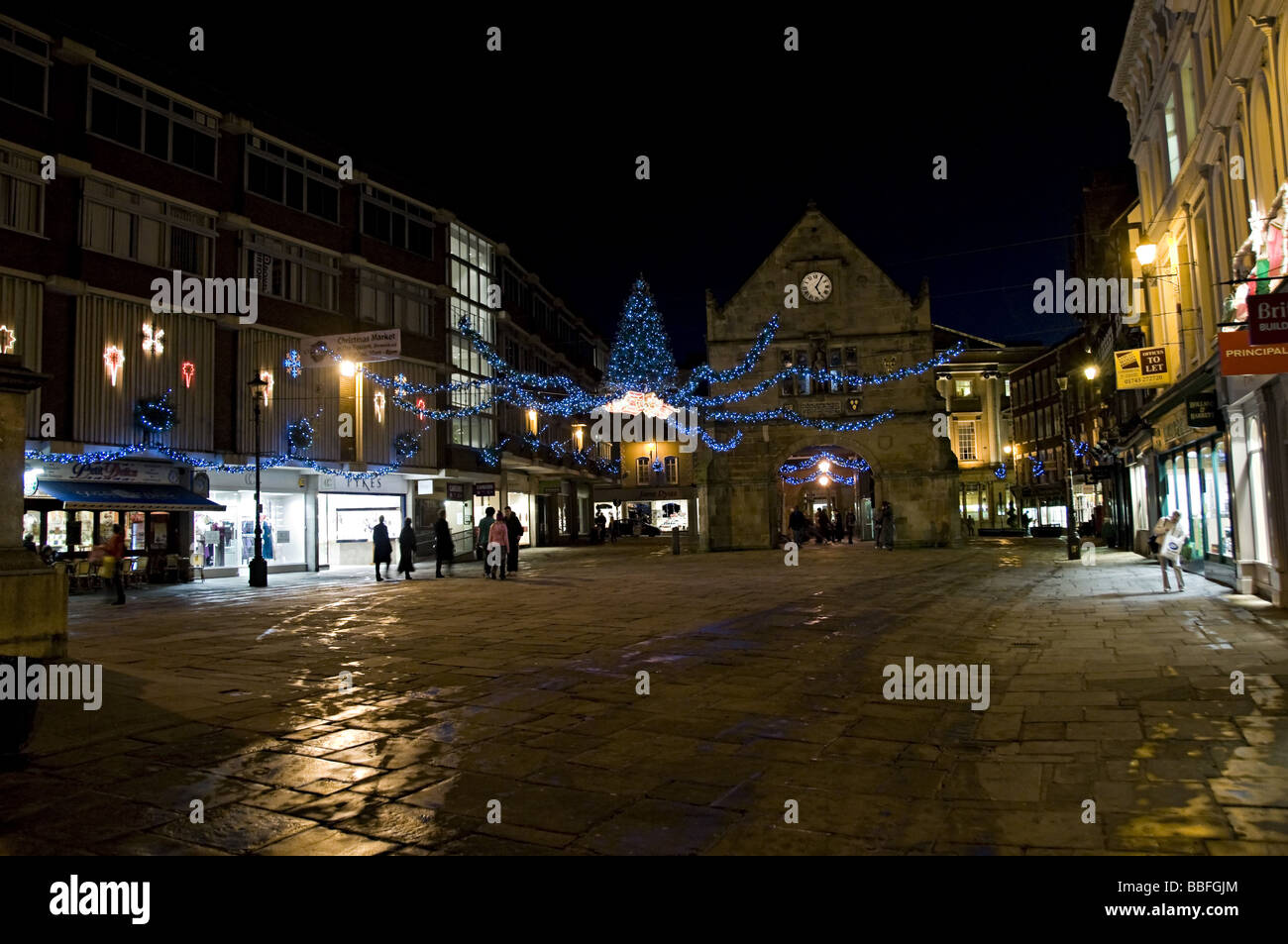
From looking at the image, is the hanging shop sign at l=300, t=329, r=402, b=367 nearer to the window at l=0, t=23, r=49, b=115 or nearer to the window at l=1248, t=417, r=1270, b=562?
the window at l=0, t=23, r=49, b=115

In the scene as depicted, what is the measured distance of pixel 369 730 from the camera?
6695mm

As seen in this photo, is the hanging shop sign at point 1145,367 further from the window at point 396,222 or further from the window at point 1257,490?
the window at point 396,222

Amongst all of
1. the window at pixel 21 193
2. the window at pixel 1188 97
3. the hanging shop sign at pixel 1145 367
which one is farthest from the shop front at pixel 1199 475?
the window at pixel 21 193

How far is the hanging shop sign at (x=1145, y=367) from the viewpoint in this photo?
18938 mm

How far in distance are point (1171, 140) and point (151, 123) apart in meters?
26.1

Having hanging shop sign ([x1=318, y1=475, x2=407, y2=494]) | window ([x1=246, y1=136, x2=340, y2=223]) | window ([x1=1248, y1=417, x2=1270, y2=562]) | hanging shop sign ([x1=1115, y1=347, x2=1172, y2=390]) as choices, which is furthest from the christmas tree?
window ([x1=1248, y1=417, x2=1270, y2=562])

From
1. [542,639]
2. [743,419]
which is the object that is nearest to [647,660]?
[542,639]

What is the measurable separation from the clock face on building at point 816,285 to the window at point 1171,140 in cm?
1996

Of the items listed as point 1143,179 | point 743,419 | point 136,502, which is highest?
point 1143,179

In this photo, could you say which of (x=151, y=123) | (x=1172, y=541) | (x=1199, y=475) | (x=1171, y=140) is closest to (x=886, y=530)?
(x=1199, y=475)

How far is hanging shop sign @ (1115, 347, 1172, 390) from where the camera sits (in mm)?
18938

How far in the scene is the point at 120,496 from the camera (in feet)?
76.2

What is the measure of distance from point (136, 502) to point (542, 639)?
1726 cm
